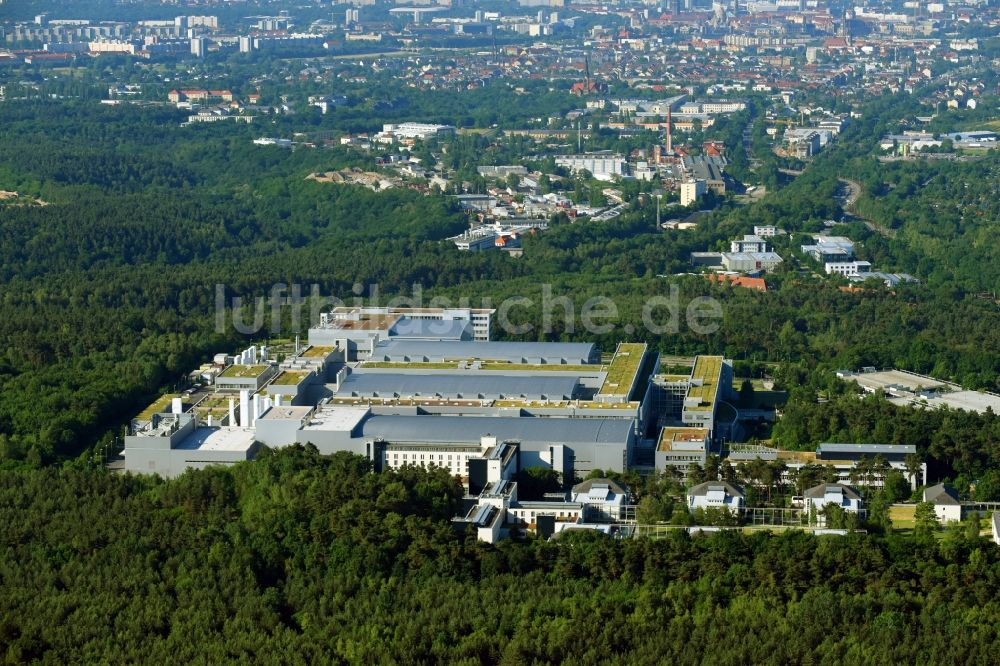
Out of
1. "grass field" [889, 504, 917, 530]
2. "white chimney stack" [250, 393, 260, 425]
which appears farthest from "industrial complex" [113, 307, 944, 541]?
"grass field" [889, 504, 917, 530]

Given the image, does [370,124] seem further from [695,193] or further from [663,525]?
[663,525]

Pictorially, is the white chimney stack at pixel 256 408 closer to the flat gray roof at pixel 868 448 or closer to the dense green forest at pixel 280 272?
the dense green forest at pixel 280 272

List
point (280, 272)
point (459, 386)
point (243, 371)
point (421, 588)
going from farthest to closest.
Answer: point (280, 272), point (243, 371), point (459, 386), point (421, 588)

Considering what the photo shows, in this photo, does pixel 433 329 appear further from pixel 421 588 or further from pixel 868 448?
pixel 421 588

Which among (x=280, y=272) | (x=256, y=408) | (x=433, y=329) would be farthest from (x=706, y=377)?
(x=280, y=272)

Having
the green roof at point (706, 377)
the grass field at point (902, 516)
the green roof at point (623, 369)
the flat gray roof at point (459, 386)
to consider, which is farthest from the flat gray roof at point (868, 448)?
the flat gray roof at point (459, 386)

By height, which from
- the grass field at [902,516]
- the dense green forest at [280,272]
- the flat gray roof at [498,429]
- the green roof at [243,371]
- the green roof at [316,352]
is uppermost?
the flat gray roof at [498,429]

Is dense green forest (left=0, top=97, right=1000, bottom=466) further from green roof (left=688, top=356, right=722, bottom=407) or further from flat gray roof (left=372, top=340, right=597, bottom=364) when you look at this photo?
flat gray roof (left=372, top=340, right=597, bottom=364)

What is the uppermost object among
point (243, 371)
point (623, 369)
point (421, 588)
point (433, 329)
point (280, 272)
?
point (421, 588)
